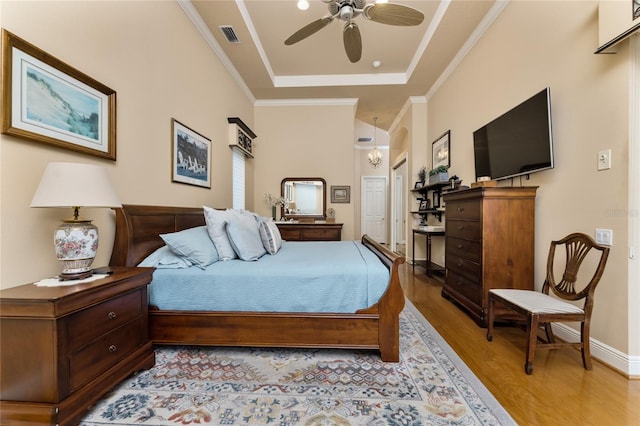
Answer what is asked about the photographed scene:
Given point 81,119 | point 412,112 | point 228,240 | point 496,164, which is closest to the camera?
point 81,119

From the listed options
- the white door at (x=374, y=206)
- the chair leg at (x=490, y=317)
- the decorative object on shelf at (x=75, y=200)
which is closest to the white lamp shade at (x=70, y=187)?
the decorative object on shelf at (x=75, y=200)

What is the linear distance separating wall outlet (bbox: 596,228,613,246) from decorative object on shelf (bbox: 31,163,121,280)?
121 inches

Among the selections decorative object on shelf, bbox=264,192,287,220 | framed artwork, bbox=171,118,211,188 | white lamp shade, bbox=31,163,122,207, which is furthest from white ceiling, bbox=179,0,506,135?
white lamp shade, bbox=31,163,122,207

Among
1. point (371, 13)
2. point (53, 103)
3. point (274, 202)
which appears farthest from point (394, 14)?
point (274, 202)

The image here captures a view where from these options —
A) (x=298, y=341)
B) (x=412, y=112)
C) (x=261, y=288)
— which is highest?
(x=412, y=112)

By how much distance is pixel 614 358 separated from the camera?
1646mm

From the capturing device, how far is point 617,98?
5.43 ft

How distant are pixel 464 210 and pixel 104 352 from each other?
10.0 ft

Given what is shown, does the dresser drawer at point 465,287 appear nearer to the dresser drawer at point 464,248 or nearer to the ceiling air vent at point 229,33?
the dresser drawer at point 464,248

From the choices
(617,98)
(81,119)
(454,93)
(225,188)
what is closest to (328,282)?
(81,119)

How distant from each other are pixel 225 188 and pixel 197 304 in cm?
221

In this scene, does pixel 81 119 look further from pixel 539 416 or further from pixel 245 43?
pixel 539 416

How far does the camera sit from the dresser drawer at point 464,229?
238 cm

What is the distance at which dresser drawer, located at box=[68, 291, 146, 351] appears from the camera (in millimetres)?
1177
